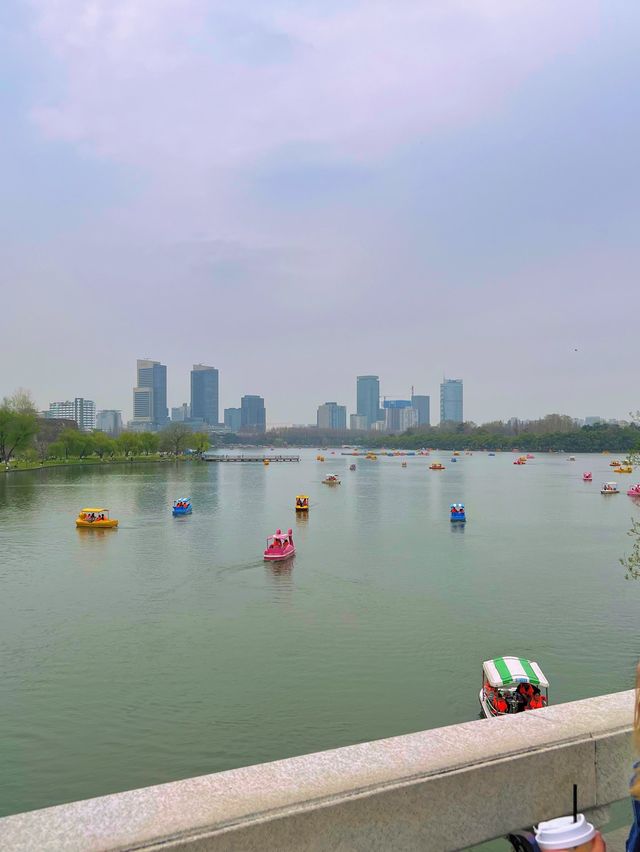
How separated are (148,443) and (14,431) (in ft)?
208

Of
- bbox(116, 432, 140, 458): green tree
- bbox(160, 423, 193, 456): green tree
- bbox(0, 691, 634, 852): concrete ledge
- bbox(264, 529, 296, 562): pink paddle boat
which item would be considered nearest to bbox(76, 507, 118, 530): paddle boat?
bbox(264, 529, 296, 562): pink paddle boat

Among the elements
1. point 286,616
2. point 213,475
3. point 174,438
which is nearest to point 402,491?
point 213,475

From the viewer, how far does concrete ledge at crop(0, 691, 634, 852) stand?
3.53 meters

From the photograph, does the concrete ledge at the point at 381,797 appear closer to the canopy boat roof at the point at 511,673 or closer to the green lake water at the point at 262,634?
the green lake water at the point at 262,634

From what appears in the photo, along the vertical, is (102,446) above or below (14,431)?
below

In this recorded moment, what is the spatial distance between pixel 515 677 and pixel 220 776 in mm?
15412

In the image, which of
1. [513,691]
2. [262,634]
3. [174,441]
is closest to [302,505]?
[262,634]

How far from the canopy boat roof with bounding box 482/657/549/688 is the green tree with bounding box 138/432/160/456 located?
170735 millimetres

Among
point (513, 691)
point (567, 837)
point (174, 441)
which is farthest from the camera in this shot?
point (174, 441)

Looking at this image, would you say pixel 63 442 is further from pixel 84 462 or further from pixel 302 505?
pixel 302 505

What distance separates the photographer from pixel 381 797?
3855 millimetres

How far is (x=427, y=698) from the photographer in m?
20.6

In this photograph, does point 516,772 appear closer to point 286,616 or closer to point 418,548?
point 286,616

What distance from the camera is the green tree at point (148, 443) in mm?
184125
